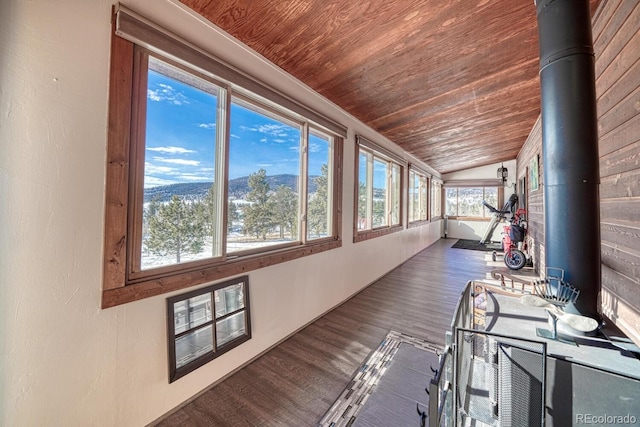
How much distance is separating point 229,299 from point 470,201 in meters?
9.78

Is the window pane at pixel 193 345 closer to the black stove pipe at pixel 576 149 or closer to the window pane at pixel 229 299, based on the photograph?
the window pane at pixel 229 299

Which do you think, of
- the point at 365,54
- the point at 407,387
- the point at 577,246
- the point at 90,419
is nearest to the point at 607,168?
the point at 577,246

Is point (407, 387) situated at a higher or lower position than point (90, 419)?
lower

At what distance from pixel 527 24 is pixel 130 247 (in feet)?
10.5

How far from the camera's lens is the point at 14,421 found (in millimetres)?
1012

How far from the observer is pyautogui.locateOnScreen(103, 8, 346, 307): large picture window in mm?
1292

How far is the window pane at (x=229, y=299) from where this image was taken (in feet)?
5.85

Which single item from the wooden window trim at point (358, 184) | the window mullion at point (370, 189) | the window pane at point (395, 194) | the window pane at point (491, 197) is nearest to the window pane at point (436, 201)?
the window pane at point (491, 197)

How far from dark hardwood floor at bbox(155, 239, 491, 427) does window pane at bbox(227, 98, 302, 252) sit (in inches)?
39.0

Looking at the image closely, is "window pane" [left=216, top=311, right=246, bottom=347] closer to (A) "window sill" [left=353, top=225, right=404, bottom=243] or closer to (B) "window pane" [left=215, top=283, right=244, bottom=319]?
(B) "window pane" [left=215, top=283, right=244, bottom=319]

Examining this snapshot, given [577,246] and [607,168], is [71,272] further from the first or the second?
[607,168]

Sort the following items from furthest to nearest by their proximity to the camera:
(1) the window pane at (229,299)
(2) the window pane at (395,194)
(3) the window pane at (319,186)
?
(2) the window pane at (395,194), (3) the window pane at (319,186), (1) the window pane at (229,299)

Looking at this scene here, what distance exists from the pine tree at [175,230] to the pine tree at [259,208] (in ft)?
1.45

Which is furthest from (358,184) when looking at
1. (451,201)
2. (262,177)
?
(451,201)
